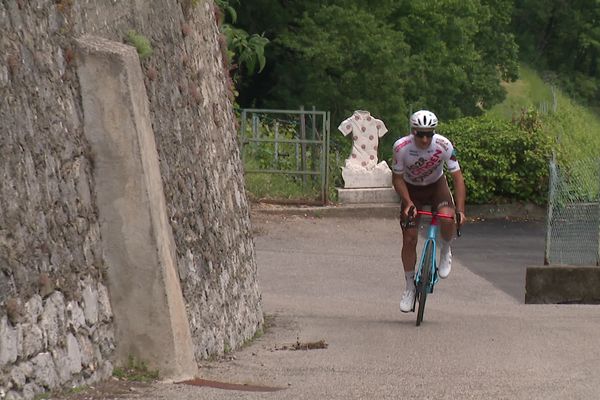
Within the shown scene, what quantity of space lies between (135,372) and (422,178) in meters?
5.19

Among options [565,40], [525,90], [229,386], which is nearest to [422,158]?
[229,386]

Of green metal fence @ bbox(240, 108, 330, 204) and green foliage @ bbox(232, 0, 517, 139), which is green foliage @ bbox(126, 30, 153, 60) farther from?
green foliage @ bbox(232, 0, 517, 139)

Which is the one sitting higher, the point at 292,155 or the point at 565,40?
the point at 565,40

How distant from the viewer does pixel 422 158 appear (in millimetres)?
13289

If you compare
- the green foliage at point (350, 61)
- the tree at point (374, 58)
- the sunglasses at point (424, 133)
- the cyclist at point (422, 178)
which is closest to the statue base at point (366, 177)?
the tree at point (374, 58)

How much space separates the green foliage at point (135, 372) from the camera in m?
8.84

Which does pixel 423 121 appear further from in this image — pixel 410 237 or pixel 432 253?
pixel 432 253

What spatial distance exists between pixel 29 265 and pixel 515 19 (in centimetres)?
5876

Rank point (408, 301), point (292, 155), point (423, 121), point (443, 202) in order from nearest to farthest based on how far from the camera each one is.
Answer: point (423, 121) → point (443, 202) → point (408, 301) → point (292, 155)

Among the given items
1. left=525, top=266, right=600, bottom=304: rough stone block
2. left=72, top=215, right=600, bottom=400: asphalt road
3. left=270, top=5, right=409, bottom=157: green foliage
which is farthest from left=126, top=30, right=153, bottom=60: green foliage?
left=270, top=5, right=409, bottom=157: green foliage

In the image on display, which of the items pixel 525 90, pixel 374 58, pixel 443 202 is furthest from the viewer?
pixel 525 90

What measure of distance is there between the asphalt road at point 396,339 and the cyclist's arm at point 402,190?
1.14 metres

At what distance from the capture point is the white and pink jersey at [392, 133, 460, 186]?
13.2 m

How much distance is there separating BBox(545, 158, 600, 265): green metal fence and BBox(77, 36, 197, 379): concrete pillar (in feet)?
30.7
